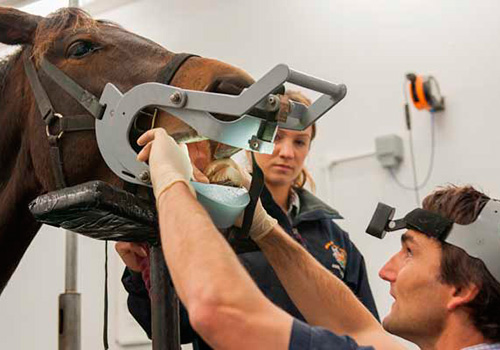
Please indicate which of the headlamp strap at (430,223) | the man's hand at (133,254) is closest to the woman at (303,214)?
the man's hand at (133,254)

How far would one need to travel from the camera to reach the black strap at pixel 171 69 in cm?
135

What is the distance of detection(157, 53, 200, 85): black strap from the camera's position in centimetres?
135

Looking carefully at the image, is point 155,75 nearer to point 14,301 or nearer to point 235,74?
point 235,74

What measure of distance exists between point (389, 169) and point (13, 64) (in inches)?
74.4

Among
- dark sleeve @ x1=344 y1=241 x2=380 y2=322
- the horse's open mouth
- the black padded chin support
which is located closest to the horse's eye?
the horse's open mouth

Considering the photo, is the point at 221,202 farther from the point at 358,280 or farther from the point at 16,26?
the point at 358,280

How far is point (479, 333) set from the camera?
1.36 metres

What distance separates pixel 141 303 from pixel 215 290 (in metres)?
0.91

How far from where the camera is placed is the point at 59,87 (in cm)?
152

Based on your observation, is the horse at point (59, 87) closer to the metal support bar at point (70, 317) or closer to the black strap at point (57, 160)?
the black strap at point (57, 160)

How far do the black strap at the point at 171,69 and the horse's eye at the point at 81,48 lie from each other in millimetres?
226

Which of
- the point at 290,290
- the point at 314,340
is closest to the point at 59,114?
the point at 290,290

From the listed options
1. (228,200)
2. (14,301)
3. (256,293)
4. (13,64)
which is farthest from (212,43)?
(256,293)

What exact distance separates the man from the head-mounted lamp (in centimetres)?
3
